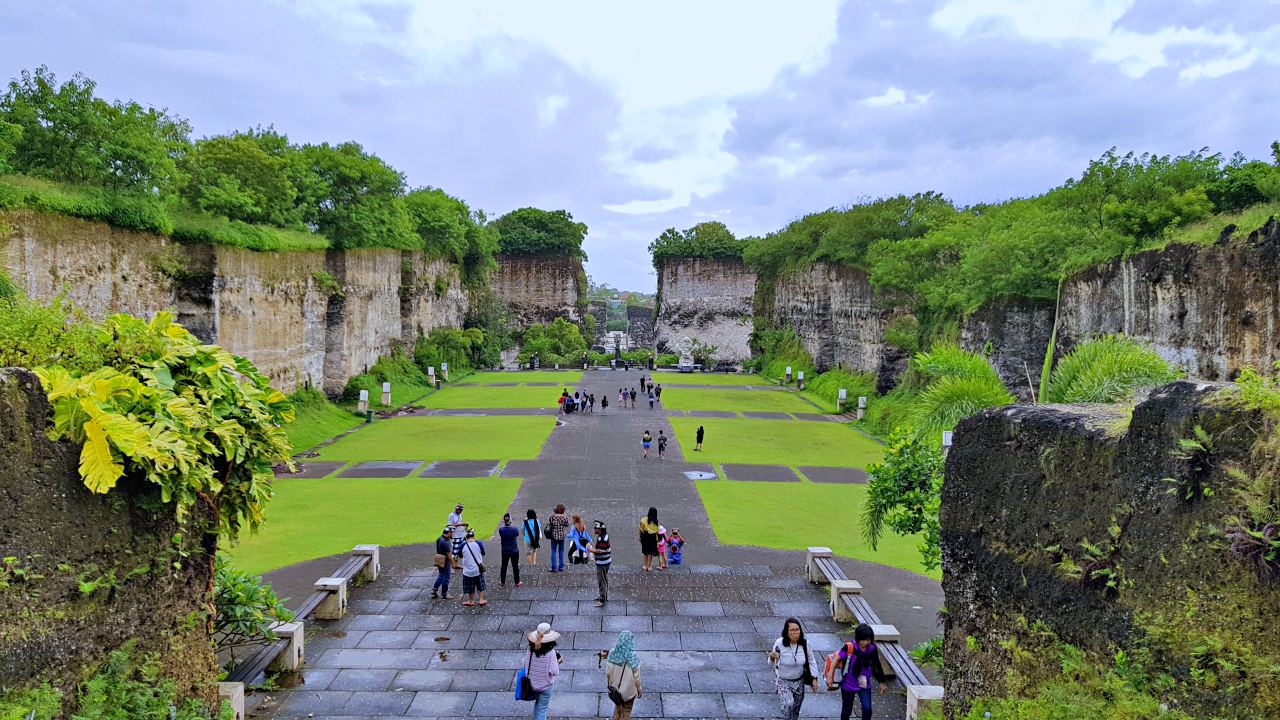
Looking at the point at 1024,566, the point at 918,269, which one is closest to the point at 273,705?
the point at 1024,566

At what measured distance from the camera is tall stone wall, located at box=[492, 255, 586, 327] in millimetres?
64125

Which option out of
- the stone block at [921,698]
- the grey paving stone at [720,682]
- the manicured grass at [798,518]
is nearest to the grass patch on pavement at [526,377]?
the manicured grass at [798,518]

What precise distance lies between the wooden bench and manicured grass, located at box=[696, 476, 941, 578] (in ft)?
20.2

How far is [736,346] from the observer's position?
63281mm

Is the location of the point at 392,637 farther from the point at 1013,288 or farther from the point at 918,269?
the point at 918,269

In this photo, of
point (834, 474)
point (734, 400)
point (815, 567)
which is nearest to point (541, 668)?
point (815, 567)

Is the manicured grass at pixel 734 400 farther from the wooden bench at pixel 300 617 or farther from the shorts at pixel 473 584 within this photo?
the shorts at pixel 473 584

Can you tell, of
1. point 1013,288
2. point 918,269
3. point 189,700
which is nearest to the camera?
point 189,700

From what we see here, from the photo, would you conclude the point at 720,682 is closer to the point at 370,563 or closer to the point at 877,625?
the point at 877,625

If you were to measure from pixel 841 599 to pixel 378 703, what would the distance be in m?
5.72

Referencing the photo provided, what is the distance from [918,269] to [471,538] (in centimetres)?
2434

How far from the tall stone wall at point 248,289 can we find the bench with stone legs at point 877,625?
38.3 feet

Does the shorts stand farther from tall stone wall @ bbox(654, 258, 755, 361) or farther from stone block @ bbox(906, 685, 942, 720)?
tall stone wall @ bbox(654, 258, 755, 361)

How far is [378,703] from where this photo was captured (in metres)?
7.21
